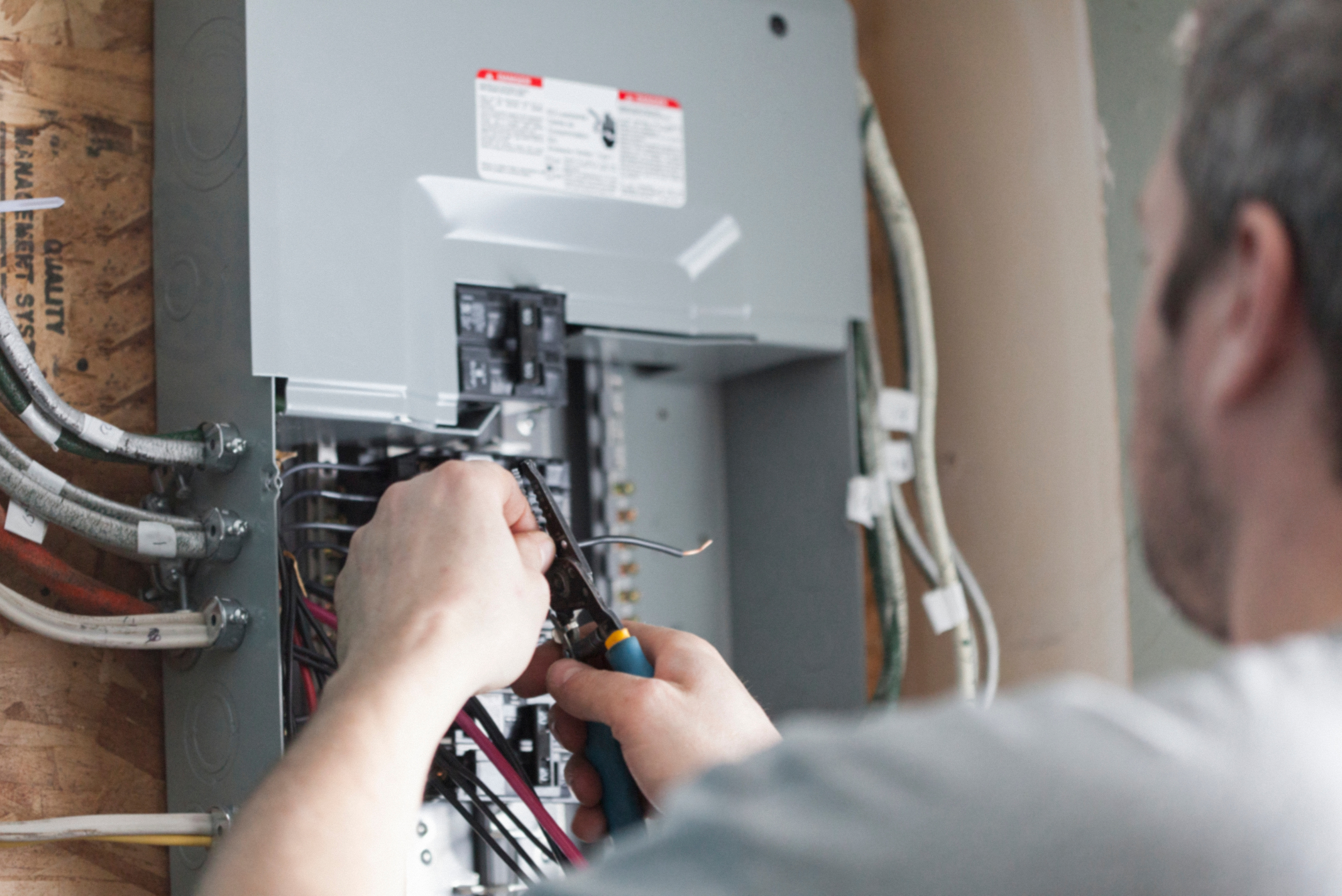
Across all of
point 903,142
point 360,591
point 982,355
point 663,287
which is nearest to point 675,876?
point 360,591

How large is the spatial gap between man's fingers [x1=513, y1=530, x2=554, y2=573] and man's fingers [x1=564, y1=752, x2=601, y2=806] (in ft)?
0.46

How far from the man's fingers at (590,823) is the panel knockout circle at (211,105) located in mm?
653

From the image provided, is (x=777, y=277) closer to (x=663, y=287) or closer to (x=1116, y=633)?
(x=663, y=287)

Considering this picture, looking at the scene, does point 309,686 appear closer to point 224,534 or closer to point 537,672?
point 224,534

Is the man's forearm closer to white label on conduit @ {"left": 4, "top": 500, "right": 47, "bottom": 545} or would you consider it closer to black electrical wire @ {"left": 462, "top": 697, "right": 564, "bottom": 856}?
black electrical wire @ {"left": 462, "top": 697, "right": 564, "bottom": 856}

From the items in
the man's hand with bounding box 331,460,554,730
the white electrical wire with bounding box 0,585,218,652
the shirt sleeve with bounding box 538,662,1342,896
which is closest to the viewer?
the shirt sleeve with bounding box 538,662,1342,896

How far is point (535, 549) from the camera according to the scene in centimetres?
92

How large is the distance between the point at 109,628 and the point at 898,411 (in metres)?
0.91

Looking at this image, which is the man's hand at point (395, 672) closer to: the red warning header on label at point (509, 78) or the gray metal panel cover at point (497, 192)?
the gray metal panel cover at point (497, 192)

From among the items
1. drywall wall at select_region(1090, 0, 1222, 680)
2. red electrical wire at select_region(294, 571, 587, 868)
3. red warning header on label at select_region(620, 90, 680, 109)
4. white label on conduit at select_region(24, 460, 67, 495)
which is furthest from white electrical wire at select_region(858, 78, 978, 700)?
white label on conduit at select_region(24, 460, 67, 495)

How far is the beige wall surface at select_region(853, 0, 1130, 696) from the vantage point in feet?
5.28

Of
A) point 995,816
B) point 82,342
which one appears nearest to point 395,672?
point 995,816

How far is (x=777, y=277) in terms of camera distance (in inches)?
59.6

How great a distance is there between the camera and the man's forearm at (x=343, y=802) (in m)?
0.62
